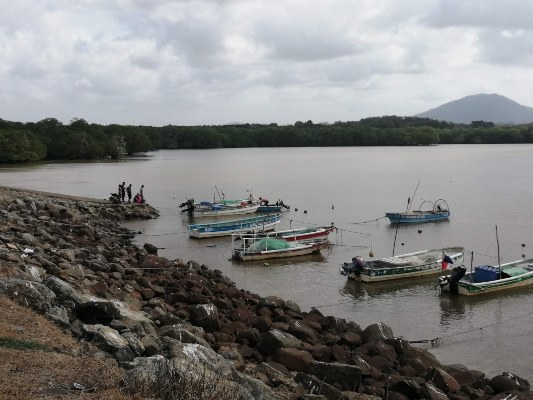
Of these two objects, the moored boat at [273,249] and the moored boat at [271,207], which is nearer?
the moored boat at [273,249]

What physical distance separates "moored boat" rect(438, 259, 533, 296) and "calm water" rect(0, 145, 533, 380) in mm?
454

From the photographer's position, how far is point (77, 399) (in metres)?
7.59

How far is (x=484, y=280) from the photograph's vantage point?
83.1ft

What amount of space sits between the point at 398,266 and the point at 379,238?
39.9ft

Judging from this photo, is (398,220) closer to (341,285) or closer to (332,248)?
(332,248)

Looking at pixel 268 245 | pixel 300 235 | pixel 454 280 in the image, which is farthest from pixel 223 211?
pixel 454 280

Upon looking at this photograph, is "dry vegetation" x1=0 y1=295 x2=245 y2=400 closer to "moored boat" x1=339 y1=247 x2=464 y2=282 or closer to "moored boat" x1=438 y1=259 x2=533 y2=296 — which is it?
"moored boat" x1=438 y1=259 x2=533 y2=296

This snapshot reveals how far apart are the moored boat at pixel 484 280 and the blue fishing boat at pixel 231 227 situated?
16.5 m

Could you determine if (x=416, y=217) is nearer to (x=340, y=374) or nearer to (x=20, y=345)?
(x=340, y=374)

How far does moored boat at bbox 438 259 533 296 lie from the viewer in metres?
24.4

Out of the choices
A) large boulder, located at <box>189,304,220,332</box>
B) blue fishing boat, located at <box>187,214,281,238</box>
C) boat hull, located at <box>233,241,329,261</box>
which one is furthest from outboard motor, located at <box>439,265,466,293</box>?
blue fishing boat, located at <box>187,214,281,238</box>

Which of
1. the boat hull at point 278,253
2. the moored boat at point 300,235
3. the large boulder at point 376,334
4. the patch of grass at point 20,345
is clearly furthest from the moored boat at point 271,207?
the patch of grass at point 20,345

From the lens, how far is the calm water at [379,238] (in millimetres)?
20266

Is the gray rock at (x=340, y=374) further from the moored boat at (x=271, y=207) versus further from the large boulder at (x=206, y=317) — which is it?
the moored boat at (x=271, y=207)
